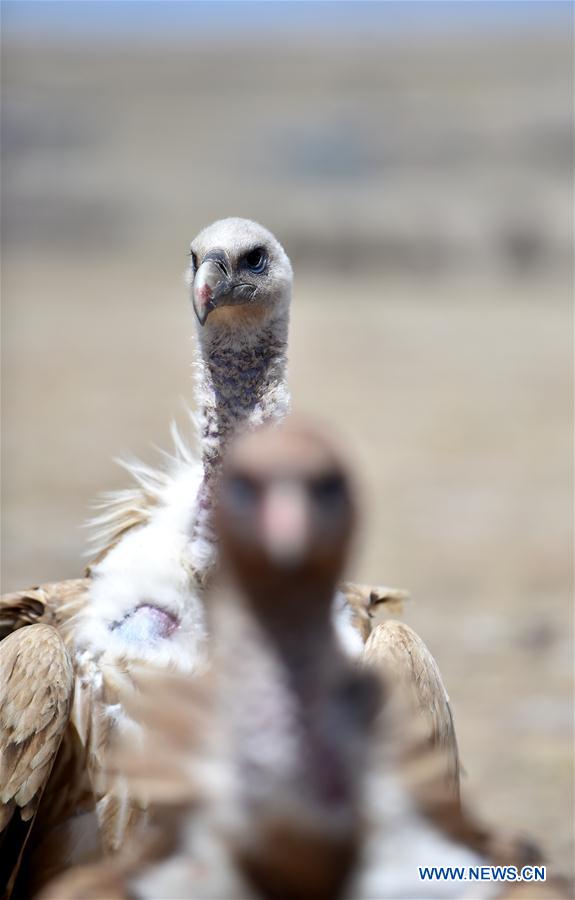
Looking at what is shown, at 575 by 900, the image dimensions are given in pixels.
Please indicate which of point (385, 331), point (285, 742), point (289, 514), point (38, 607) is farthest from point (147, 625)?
point (385, 331)

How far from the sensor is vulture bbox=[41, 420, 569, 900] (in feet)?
8.09

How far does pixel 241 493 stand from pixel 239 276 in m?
1.75

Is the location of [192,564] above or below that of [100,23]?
below

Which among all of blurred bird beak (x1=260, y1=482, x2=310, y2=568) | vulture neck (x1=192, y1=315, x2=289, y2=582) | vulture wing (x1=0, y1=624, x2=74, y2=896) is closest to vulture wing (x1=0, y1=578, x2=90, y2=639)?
vulture wing (x1=0, y1=624, x2=74, y2=896)

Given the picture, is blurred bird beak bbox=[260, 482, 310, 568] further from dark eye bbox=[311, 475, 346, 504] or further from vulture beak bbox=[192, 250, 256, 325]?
vulture beak bbox=[192, 250, 256, 325]

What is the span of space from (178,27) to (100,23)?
17.7ft

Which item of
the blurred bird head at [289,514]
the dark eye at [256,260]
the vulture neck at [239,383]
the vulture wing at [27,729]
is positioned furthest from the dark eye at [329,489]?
the dark eye at [256,260]

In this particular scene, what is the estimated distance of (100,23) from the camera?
10625 centimetres

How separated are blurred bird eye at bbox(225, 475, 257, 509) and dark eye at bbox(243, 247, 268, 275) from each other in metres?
1.80

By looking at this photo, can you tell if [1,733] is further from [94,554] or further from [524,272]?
[524,272]

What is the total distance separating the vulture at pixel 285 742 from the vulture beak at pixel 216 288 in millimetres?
1543

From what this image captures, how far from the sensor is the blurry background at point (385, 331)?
29.2ft

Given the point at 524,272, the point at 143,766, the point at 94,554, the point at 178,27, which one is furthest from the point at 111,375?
the point at 178,27

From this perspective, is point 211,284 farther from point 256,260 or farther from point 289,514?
point 289,514
